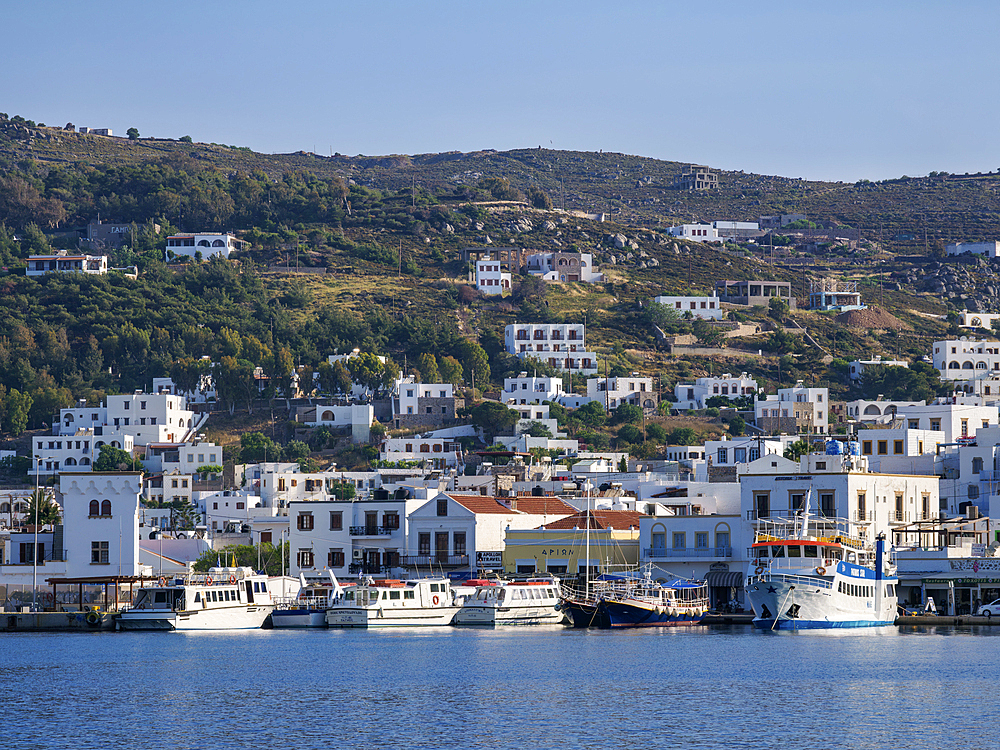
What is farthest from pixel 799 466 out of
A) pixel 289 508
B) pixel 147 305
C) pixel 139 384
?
pixel 147 305

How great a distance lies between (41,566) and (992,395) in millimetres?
94744

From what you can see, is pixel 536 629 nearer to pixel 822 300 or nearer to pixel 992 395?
pixel 992 395

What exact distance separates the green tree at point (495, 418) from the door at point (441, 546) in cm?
5455

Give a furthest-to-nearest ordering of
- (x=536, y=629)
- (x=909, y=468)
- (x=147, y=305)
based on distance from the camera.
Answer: (x=147, y=305), (x=909, y=468), (x=536, y=629)

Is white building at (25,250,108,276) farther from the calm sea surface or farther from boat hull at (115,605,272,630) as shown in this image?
the calm sea surface

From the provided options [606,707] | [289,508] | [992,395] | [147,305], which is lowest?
[606,707]

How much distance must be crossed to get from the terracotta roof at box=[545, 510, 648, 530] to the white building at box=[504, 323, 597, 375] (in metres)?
76.3

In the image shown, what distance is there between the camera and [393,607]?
74812 mm

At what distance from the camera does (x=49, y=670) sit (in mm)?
57406

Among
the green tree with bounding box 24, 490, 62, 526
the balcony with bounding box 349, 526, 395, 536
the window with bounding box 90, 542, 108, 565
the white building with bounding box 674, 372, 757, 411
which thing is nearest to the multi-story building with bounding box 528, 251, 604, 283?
the white building with bounding box 674, 372, 757, 411

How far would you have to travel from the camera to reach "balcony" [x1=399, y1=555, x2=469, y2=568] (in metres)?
86.9

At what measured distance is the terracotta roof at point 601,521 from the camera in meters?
85.2

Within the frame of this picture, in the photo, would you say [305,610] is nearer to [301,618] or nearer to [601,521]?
[301,618]

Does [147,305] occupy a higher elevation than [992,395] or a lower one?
higher
